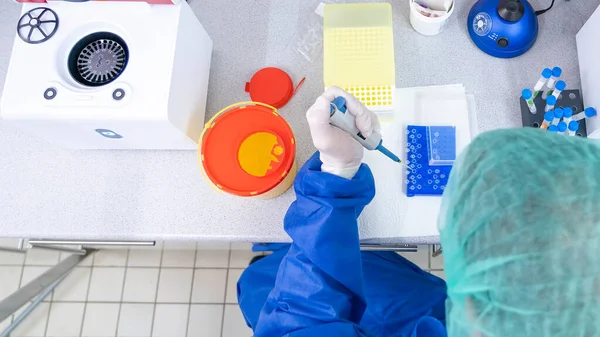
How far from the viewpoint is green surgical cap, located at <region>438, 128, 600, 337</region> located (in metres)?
0.52

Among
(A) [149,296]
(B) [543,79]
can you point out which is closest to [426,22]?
(B) [543,79]

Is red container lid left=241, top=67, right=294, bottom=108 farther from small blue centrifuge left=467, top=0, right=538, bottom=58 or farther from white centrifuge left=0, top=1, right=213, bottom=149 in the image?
small blue centrifuge left=467, top=0, right=538, bottom=58

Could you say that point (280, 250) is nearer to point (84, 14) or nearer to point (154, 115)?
point (154, 115)

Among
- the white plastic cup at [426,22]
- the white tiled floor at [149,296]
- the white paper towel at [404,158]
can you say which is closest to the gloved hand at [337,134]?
the white paper towel at [404,158]

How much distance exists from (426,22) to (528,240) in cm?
72

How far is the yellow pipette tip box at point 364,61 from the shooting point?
3.36 feet

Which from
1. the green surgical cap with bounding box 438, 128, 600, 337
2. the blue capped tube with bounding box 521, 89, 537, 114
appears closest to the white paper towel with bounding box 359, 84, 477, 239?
the blue capped tube with bounding box 521, 89, 537, 114

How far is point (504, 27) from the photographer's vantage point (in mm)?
1041

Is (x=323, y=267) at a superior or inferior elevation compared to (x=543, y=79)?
inferior

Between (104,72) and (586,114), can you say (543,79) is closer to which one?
(586,114)

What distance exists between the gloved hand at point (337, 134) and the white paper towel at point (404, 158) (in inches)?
5.5

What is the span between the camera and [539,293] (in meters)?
0.53

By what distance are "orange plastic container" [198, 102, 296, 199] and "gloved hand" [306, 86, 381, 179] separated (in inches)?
4.2

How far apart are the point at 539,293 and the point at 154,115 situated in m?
0.74
